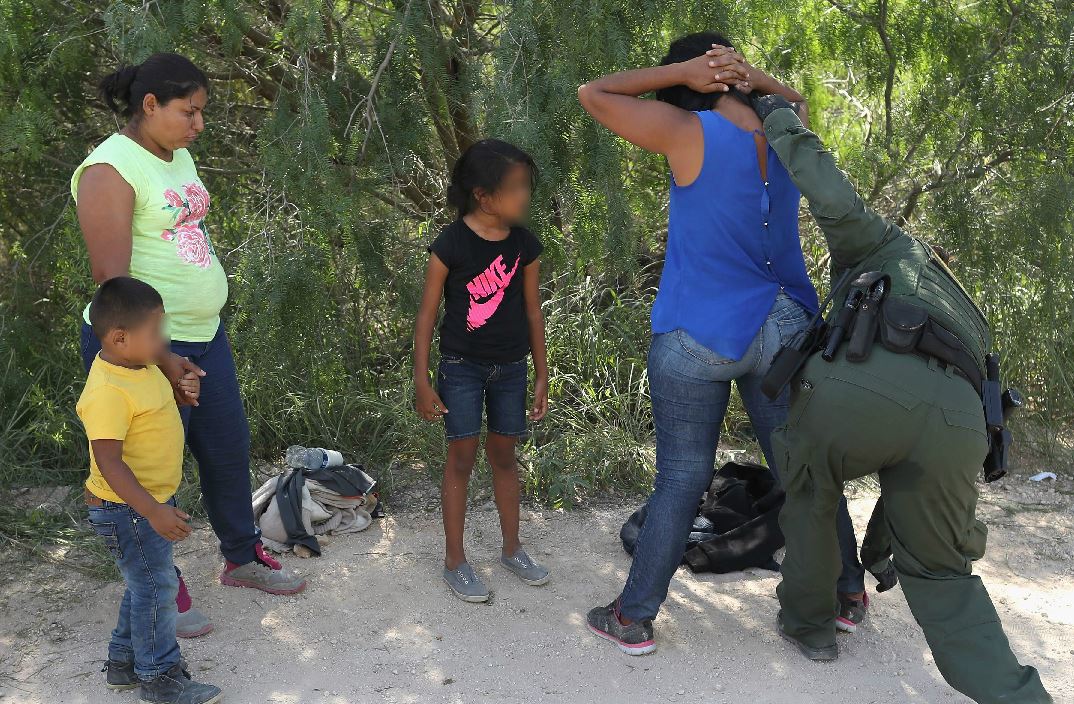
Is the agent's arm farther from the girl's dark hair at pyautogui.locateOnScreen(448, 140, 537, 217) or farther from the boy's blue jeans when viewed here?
the boy's blue jeans

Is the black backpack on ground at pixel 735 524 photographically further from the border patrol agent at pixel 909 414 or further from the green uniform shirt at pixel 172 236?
the green uniform shirt at pixel 172 236

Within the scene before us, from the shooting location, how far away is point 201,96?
3258 mm

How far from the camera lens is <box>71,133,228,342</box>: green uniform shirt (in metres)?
3.15

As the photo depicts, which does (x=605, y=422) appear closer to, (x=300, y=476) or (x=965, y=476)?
(x=300, y=476)

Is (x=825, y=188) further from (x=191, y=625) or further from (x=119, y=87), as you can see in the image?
(x=191, y=625)

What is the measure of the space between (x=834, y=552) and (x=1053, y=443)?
2596 mm

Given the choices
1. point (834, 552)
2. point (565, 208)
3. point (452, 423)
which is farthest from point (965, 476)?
point (565, 208)

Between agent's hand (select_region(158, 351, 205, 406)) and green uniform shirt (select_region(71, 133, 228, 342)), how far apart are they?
0.15m

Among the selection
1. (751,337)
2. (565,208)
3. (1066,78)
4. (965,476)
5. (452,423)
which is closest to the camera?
(965,476)

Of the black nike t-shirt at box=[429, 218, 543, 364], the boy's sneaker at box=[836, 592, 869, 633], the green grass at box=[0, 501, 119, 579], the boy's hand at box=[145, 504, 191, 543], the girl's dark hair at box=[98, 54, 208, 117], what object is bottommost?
the green grass at box=[0, 501, 119, 579]

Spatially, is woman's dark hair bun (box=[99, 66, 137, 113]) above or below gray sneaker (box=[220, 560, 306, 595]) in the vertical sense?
above

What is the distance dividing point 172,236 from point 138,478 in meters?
0.74

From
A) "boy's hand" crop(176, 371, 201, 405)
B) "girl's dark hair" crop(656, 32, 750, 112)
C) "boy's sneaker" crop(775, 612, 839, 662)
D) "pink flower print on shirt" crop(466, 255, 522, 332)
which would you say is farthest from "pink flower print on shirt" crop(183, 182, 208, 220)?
"boy's sneaker" crop(775, 612, 839, 662)

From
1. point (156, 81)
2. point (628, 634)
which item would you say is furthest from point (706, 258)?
point (156, 81)
